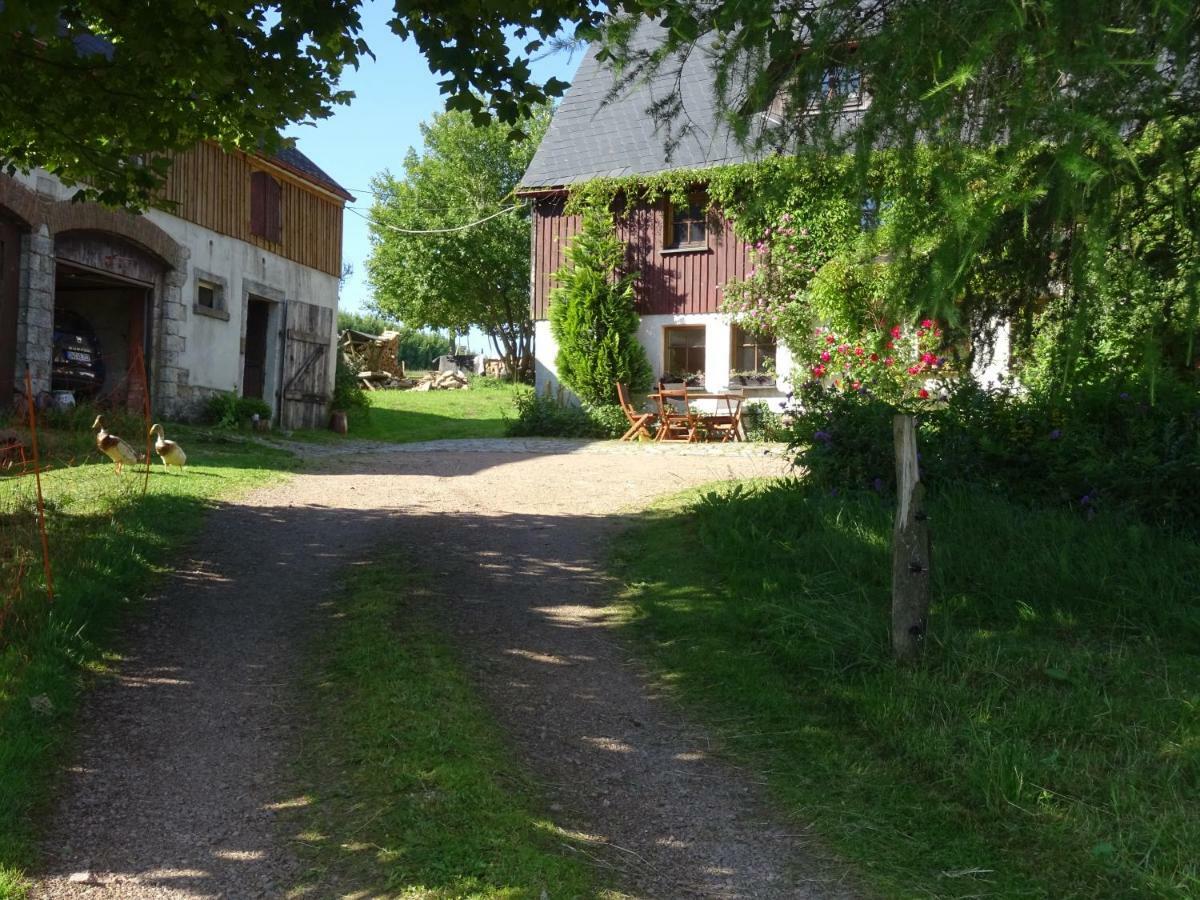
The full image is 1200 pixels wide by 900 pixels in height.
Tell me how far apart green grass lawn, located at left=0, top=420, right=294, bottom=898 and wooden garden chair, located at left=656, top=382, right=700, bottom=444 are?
7.03m

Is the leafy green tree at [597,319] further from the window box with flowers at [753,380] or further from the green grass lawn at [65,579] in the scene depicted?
the green grass lawn at [65,579]

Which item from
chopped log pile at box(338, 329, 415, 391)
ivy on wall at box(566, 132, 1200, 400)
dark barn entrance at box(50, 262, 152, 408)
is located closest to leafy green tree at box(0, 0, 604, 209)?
ivy on wall at box(566, 132, 1200, 400)

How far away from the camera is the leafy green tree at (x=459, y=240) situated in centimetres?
3847

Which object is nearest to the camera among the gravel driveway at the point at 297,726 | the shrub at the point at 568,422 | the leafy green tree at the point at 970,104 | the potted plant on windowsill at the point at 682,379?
the gravel driveway at the point at 297,726

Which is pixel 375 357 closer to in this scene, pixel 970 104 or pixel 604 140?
pixel 604 140

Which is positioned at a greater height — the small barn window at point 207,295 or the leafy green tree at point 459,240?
the leafy green tree at point 459,240

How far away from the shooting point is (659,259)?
19125mm

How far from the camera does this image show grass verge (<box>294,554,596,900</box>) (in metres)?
3.37

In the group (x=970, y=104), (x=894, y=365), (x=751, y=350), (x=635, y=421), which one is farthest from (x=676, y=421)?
(x=970, y=104)

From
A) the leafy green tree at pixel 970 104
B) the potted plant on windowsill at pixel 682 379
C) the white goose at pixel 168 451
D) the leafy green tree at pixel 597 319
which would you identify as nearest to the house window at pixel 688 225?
the leafy green tree at pixel 597 319

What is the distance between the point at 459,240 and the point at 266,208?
2035 cm

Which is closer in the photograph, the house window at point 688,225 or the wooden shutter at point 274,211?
the wooden shutter at point 274,211

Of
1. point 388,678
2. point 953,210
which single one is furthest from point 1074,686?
point 388,678

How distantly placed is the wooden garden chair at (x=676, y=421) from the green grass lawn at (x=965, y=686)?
29.6 ft
